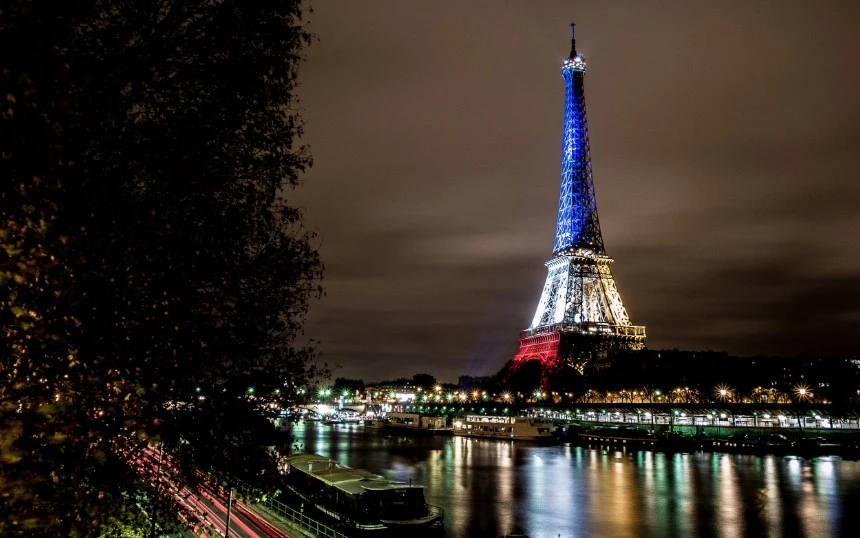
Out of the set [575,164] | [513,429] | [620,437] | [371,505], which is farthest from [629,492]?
[575,164]

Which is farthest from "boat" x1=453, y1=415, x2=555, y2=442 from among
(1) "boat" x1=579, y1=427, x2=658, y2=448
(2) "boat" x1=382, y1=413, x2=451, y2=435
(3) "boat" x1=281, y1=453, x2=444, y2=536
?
(3) "boat" x1=281, y1=453, x2=444, y2=536

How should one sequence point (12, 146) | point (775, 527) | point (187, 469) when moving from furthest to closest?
point (775, 527) → point (187, 469) → point (12, 146)

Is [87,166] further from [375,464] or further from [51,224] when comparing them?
[375,464]

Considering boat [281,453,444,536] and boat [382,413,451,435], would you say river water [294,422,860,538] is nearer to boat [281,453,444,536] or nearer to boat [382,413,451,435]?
boat [281,453,444,536]

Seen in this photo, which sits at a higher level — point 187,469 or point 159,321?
point 159,321

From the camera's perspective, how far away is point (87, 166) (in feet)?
24.5

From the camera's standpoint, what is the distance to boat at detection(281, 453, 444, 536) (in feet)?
101

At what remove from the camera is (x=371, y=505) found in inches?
1271

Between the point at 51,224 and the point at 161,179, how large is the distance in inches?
101

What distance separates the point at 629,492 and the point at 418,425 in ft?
262

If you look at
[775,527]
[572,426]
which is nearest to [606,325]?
[572,426]

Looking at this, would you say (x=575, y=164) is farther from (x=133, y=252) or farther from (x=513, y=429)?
(x=133, y=252)

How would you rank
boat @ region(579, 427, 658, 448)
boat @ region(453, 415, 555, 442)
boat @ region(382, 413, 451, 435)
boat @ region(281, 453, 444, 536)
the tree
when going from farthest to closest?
boat @ region(382, 413, 451, 435) < boat @ region(453, 415, 555, 442) < boat @ region(579, 427, 658, 448) < boat @ region(281, 453, 444, 536) < the tree

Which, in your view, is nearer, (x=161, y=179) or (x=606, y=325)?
(x=161, y=179)
